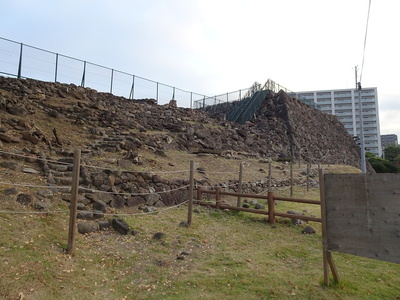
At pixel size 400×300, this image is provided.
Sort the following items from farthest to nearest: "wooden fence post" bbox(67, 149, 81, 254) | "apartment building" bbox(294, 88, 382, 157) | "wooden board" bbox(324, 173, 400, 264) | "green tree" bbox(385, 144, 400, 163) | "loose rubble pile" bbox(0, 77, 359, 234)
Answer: "apartment building" bbox(294, 88, 382, 157)
"green tree" bbox(385, 144, 400, 163)
"loose rubble pile" bbox(0, 77, 359, 234)
"wooden fence post" bbox(67, 149, 81, 254)
"wooden board" bbox(324, 173, 400, 264)

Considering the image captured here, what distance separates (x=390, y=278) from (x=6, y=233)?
19.3 ft

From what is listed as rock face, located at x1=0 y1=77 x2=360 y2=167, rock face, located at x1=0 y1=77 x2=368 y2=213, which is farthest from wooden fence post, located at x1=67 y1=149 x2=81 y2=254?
rock face, located at x1=0 y1=77 x2=360 y2=167

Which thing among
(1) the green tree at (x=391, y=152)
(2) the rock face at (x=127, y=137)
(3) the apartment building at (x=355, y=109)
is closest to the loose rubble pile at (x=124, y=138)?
(2) the rock face at (x=127, y=137)

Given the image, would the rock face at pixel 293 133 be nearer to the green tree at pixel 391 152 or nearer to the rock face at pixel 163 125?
the rock face at pixel 163 125

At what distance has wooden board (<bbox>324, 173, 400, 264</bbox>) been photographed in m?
3.20

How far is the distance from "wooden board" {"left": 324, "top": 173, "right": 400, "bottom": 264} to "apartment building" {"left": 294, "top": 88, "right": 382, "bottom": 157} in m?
75.9

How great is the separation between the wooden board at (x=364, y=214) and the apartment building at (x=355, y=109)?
249ft

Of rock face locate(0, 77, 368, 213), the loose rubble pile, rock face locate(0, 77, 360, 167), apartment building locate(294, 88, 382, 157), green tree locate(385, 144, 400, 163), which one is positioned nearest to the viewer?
the loose rubble pile

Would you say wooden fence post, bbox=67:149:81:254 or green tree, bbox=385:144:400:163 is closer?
wooden fence post, bbox=67:149:81:254

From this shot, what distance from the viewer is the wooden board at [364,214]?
10.5 feet

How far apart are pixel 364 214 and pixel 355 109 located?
→ 87.5m

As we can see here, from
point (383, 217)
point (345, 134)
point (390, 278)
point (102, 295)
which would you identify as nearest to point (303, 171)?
point (390, 278)

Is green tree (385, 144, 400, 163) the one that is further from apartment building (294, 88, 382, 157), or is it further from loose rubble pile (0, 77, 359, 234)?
loose rubble pile (0, 77, 359, 234)

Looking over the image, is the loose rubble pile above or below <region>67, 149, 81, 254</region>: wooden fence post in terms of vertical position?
above
